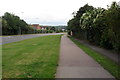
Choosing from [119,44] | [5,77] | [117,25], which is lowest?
[5,77]

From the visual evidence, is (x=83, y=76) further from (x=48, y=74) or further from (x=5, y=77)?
(x=5, y=77)

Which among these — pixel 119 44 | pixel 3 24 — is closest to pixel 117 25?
pixel 119 44

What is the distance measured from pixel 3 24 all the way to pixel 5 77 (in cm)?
5449

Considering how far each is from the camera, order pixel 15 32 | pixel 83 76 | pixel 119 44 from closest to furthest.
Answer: pixel 83 76
pixel 119 44
pixel 15 32

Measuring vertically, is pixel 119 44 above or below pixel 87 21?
below

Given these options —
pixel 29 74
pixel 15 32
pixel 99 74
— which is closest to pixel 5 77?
pixel 29 74

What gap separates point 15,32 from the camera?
75500mm

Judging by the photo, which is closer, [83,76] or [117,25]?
[83,76]

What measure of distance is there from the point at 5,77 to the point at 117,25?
618cm

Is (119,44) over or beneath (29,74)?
over

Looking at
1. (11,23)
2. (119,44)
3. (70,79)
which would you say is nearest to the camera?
(70,79)

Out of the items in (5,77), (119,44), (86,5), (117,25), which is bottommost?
(5,77)

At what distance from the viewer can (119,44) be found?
9.79 metres

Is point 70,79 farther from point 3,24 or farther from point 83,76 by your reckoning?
point 3,24
